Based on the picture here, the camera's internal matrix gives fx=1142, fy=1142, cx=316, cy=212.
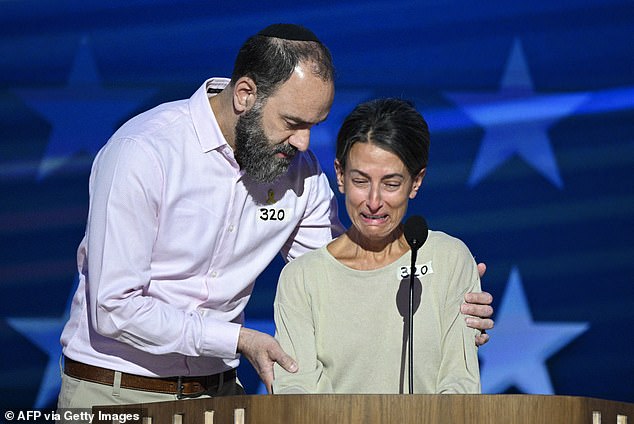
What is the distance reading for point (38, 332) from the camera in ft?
14.6

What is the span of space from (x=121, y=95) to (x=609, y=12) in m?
1.91

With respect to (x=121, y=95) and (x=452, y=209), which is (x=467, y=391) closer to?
(x=452, y=209)

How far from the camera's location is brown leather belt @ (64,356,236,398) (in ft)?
10.8

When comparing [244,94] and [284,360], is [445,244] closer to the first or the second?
[284,360]

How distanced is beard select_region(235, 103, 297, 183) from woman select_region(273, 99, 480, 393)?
285 mm

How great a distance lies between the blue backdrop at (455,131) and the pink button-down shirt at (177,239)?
961 mm

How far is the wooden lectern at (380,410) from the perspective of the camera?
7.77ft

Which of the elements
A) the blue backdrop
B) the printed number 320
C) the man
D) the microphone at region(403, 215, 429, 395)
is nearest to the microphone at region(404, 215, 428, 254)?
the microphone at region(403, 215, 429, 395)

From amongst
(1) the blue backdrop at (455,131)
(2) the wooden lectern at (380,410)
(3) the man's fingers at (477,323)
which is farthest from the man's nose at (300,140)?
(1) the blue backdrop at (455,131)

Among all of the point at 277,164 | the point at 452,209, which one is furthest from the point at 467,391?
the point at 452,209

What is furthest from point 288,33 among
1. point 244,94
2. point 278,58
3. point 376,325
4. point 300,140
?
point 376,325

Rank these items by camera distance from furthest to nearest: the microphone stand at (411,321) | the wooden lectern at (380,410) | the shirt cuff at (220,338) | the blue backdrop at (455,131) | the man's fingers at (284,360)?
the blue backdrop at (455,131) < the shirt cuff at (220,338) < the man's fingers at (284,360) < the microphone stand at (411,321) < the wooden lectern at (380,410)

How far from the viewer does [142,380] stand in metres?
3.28

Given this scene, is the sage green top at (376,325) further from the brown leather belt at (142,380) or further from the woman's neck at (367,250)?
the brown leather belt at (142,380)
